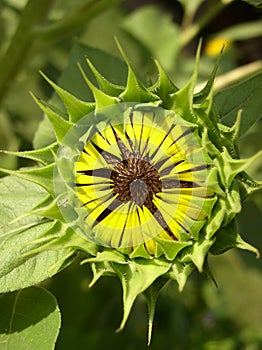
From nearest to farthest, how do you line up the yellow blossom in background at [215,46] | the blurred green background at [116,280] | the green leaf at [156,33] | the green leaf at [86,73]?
the green leaf at [86,73]
the blurred green background at [116,280]
the green leaf at [156,33]
the yellow blossom in background at [215,46]

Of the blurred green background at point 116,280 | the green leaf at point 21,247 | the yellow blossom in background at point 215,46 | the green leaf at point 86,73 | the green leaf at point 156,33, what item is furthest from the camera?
the yellow blossom in background at point 215,46

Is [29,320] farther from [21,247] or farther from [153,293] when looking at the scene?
[153,293]

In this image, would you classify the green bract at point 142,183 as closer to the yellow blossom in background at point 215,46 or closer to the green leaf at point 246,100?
the green leaf at point 246,100

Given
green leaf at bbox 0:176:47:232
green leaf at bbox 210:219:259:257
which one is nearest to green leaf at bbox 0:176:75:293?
green leaf at bbox 0:176:47:232

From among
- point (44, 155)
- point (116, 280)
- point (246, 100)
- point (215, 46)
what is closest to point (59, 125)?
point (44, 155)

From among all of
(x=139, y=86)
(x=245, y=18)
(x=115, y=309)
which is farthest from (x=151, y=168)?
(x=245, y=18)

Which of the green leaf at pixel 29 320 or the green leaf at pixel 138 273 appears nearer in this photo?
the green leaf at pixel 138 273

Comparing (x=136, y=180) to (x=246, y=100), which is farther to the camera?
(x=246, y=100)

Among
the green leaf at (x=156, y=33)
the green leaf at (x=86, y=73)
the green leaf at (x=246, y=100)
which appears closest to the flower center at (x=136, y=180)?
the green leaf at (x=246, y=100)
